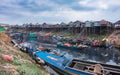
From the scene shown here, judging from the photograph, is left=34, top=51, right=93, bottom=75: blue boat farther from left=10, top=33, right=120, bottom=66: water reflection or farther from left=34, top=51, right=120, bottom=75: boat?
left=10, top=33, right=120, bottom=66: water reflection

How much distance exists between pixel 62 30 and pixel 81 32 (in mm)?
13098

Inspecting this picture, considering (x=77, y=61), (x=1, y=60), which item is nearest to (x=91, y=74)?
(x=77, y=61)

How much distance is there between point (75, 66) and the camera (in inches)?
617

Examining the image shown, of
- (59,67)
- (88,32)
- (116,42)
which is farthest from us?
(88,32)

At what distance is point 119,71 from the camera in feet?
45.3

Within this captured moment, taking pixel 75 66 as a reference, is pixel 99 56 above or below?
below

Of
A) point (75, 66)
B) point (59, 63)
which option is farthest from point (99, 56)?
point (75, 66)

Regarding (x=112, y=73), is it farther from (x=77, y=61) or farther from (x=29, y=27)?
(x=29, y=27)

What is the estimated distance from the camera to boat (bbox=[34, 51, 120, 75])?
1372 centimetres

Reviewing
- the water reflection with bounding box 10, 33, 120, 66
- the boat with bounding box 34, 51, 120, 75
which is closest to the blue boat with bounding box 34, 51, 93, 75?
the boat with bounding box 34, 51, 120, 75

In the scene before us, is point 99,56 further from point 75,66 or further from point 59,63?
point 75,66

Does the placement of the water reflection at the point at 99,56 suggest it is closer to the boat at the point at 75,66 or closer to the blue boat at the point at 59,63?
the blue boat at the point at 59,63

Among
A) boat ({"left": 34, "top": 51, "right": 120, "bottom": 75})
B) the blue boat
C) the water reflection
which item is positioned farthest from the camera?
the water reflection

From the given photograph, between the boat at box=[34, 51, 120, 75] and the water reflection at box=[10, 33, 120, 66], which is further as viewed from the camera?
the water reflection at box=[10, 33, 120, 66]
